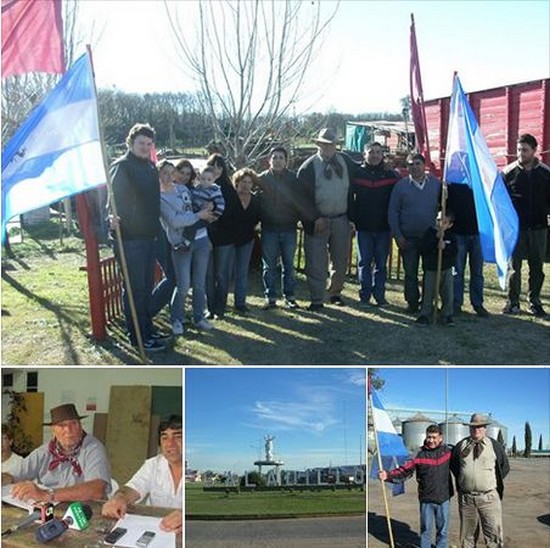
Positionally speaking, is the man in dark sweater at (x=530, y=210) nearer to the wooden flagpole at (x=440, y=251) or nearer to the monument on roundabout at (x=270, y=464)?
the wooden flagpole at (x=440, y=251)

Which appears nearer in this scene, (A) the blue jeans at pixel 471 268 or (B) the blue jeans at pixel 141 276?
(B) the blue jeans at pixel 141 276

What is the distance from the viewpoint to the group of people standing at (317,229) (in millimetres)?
3105

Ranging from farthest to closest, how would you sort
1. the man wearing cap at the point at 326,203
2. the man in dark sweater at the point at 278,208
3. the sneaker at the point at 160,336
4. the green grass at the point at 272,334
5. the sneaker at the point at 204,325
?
the man in dark sweater at the point at 278,208
the man wearing cap at the point at 326,203
the sneaker at the point at 204,325
the sneaker at the point at 160,336
the green grass at the point at 272,334

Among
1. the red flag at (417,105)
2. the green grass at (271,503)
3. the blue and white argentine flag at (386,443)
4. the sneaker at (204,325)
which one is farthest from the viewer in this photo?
the sneaker at (204,325)

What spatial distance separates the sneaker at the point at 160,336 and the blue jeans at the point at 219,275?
0.31m

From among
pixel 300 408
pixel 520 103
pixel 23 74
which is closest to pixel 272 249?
pixel 300 408

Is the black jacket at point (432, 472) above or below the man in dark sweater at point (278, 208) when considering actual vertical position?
below

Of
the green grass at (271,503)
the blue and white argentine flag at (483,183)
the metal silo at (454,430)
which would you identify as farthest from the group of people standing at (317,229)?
the green grass at (271,503)

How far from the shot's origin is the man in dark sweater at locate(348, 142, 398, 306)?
3.41 metres

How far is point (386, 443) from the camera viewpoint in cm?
254

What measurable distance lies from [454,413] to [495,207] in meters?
0.77

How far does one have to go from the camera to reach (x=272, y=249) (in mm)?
3348

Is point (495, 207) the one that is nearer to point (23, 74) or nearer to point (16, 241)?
point (23, 74)

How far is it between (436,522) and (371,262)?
1.22 metres
